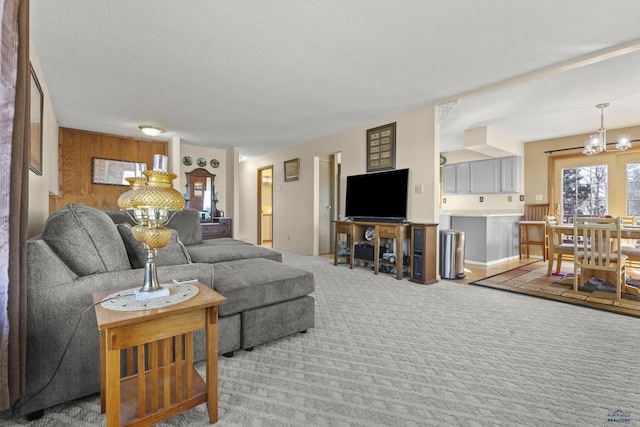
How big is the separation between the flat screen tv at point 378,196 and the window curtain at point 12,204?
3808 mm

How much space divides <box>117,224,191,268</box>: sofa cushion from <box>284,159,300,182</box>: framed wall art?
4541mm

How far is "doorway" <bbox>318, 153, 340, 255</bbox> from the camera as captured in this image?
20.6 feet

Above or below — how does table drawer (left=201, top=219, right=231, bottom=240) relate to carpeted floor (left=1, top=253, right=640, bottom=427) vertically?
above

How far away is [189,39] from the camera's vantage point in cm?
243

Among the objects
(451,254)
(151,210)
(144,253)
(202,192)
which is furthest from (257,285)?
(202,192)

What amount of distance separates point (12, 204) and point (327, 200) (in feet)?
18.0

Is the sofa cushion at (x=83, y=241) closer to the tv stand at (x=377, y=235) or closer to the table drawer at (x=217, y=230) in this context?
the tv stand at (x=377, y=235)

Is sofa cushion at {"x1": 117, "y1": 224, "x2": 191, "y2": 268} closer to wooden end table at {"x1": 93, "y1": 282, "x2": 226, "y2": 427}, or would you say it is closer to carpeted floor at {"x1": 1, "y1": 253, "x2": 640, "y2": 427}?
wooden end table at {"x1": 93, "y1": 282, "x2": 226, "y2": 427}

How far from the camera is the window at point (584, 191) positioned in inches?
211

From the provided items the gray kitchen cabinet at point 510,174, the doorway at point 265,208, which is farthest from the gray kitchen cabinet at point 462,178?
the doorway at point 265,208

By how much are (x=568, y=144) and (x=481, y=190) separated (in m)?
1.69

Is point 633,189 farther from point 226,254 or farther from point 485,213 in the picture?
point 226,254

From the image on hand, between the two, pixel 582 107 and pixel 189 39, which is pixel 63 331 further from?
pixel 582 107

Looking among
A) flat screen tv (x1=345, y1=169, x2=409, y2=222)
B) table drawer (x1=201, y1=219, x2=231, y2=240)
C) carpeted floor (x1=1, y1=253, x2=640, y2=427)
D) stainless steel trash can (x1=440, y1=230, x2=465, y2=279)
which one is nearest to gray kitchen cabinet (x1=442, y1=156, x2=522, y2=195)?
stainless steel trash can (x1=440, y1=230, x2=465, y2=279)
